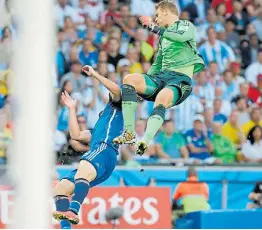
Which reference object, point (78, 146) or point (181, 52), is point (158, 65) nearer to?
point (181, 52)

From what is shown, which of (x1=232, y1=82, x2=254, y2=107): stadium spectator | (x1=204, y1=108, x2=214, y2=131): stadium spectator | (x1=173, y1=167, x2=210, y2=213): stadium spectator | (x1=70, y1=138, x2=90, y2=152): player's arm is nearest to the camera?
(x1=70, y1=138, x2=90, y2=152): player's arm

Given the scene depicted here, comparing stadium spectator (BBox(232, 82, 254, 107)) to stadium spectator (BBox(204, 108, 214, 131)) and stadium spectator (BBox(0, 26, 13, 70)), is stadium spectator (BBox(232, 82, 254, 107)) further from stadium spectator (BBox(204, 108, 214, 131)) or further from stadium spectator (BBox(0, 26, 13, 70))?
stadium spectator (BBox(0, 26, 13, 70))

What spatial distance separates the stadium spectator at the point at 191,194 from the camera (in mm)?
10922

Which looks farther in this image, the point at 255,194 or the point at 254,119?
the point at 254,119

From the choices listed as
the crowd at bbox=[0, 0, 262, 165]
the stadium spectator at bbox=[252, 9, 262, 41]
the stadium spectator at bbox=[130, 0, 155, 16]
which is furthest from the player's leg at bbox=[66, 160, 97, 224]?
the stadium spectator at bbox=[252, 9, 262, 41]

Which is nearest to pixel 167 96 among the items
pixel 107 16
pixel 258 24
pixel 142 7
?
pixel 107 16

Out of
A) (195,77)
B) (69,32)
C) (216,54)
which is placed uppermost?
(69,32)

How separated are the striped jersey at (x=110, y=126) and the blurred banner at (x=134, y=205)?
2.97m

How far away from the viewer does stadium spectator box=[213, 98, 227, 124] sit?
12.9m

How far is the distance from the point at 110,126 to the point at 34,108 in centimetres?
441

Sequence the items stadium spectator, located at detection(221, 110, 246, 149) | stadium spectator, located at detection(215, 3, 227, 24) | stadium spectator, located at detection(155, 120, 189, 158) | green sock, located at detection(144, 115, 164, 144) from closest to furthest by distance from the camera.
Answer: green sock, located at detection(144, 115, 164, 144) < stadium spectator, located at detection(155, 120, 189, 158) < stadium spectator, located at detection(221, 110, 246, 149) < stadium spectator, located at detection(215, 3, 227, 24)

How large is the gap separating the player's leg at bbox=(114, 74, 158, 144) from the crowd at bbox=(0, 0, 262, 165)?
4418 millimetres

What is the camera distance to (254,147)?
→ 12266 mm

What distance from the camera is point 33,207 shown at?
282 cm
